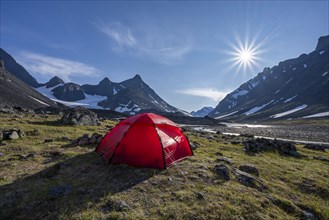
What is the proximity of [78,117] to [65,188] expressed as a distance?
21.0m

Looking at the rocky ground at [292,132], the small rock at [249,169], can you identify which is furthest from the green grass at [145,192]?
the rocky ground at [292,132]

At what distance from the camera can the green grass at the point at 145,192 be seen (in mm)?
7973

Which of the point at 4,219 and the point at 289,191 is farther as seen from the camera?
the point at 289,191

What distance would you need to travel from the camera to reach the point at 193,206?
8391mm

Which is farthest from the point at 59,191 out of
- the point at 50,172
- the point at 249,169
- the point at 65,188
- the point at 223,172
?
the point at 249,169

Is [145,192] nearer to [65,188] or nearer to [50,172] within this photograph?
[65,188]

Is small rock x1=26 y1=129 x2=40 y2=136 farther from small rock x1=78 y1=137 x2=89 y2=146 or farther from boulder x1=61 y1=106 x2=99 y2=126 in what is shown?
boulder x1=61 y1=106 x2=99 y2=126

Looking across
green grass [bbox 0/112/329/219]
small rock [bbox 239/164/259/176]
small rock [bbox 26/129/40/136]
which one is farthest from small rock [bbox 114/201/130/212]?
small rock [bbox 26/129/40/136]

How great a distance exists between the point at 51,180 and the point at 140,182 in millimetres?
3949

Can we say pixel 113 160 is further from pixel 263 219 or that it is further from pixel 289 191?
pixel 289 191

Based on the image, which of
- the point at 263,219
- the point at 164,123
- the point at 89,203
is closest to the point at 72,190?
the point at 89,203

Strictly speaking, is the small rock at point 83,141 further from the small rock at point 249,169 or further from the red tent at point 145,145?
the small rock at point 249,169

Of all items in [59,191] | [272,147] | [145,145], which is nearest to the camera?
[59,191]

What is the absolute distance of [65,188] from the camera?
9.34m
